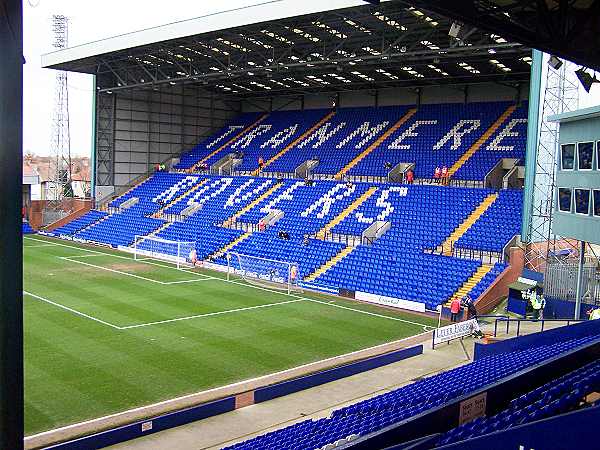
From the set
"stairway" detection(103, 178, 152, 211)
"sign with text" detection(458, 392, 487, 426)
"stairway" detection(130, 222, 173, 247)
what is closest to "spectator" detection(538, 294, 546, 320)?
"sign with text" detection(458, 392, 487, 426)

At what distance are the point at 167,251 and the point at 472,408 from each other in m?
30.6

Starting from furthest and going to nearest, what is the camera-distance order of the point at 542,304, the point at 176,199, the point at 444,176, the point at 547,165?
the point at 176,199, the point at 444,176, the point at 547,165, the point at 542,304

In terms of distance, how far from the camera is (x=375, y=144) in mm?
44188

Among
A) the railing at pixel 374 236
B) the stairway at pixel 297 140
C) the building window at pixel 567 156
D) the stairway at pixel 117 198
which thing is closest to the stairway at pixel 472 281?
the railing at pixel 374 236

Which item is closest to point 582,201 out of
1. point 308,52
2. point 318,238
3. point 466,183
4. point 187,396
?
point 187,396

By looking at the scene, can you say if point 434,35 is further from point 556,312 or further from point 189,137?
point 189,137

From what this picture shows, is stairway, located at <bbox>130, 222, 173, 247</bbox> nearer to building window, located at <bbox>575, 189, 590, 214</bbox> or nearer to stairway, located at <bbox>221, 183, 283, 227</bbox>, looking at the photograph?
stairway, located at <bbox>221, 183, 283, 227</bbox>

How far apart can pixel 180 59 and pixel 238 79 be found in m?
6.53

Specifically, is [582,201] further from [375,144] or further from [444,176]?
[375,144]

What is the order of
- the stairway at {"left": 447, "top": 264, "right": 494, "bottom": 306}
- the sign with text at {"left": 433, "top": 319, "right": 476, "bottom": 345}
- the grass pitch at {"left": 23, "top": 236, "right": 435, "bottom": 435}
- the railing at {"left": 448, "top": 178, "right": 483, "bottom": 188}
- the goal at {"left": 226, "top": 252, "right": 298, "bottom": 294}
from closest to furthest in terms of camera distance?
the grass pitch at {"left": 23, "top": 236, "right": 435, "bottom": 435}, the sign with text at {"left": 433, "top": 319, "right": 476, "bottom": 345}, the stairway at {"left": 447, "top": 264, "right": 494, "bottom": 306}, the goal at {"left": 226, "top": 252, "right": 298, "bottom": 294}, the railing at {"left": 448, "top": 178, "right": 483, "bottom": 188}

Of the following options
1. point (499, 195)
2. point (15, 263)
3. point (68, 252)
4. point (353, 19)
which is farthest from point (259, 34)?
point (15, 263)

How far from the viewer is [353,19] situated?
95.7 feet

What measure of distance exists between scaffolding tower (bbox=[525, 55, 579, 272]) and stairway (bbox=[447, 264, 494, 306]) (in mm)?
1800

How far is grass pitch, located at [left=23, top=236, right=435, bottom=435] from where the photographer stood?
51.0 ft
